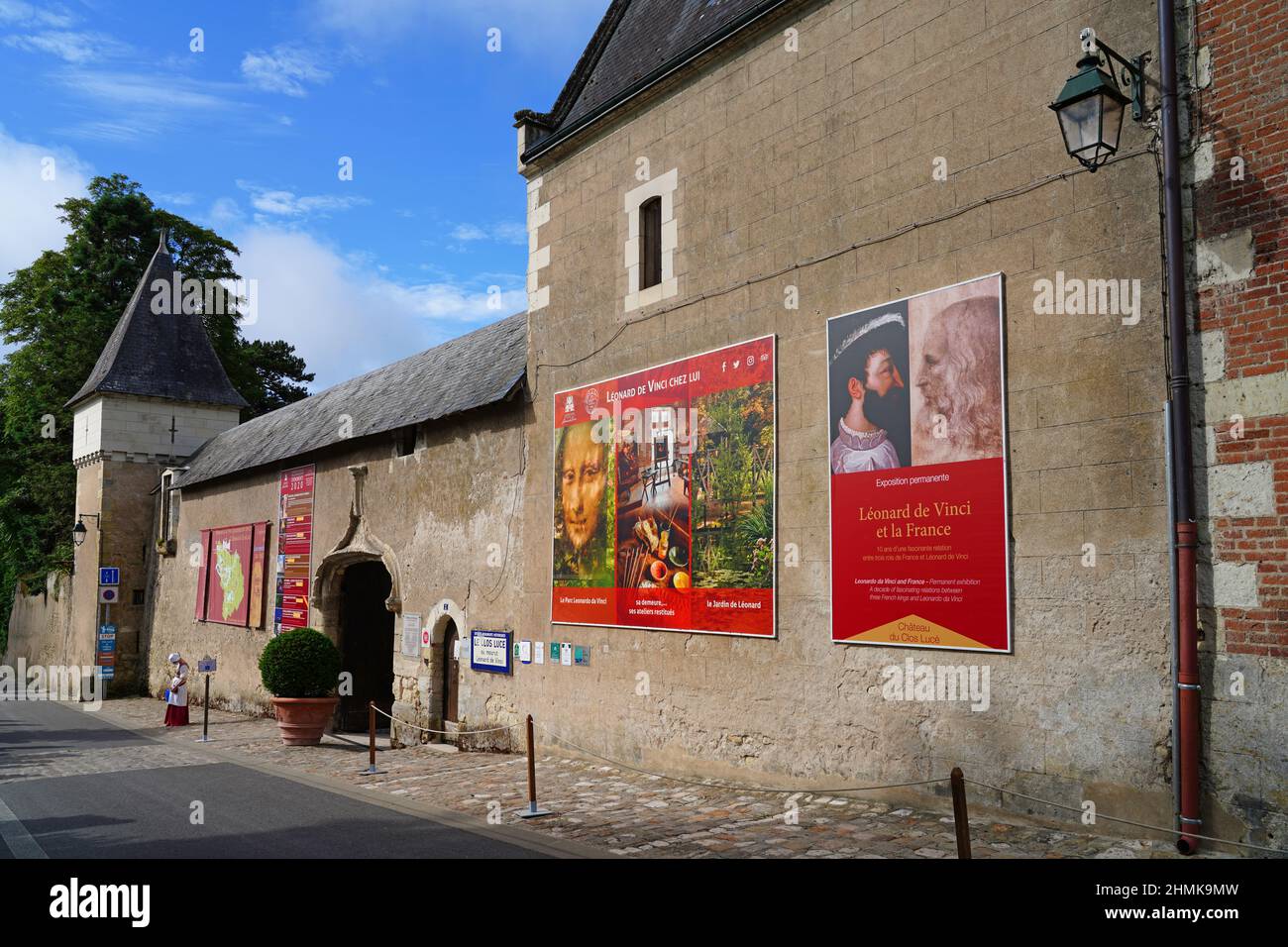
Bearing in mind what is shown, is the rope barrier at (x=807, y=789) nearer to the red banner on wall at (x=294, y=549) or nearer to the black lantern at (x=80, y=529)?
the red banner on wall at (x=294, y=549)

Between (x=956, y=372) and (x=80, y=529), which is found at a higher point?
(x=956, y=372)

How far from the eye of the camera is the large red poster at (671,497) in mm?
9641

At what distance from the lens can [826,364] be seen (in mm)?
9031

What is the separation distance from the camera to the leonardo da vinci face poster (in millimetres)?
7574

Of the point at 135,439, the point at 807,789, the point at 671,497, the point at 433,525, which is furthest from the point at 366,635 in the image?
the point at 135,439

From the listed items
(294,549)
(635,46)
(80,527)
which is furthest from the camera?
(80,527)

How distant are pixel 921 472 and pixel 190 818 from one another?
7.37 meters

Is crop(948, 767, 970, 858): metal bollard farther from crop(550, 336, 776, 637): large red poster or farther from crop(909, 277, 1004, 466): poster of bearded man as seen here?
crop(550, 336, 776, 637): large red poster

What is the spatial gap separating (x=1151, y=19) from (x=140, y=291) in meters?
28.7

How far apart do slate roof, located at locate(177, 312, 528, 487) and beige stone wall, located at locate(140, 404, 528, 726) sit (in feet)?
1.09

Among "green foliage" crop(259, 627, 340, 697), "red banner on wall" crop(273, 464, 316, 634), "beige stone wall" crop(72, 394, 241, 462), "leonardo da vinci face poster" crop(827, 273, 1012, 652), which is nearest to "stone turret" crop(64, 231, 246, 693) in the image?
"beige stone wall" crop(72, 394, 241, 462)

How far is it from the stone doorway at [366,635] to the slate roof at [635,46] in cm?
905

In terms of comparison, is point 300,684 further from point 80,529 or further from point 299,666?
point 80,529

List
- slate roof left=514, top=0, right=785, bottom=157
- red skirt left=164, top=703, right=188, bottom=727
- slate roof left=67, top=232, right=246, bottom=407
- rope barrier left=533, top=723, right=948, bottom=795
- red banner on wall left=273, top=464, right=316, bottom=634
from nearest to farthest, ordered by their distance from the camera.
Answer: rope barrier left=533, top=723, right=948, bottom=795 → slate roof left=514, top=0, right=785, bottom=157 → red skirt left=164, top=703, right=188, bottom=727 → red banner on wall left=273, top=464, right=316, bottom=634 → slate roof left=67, top=232, right=246, bottom=407
